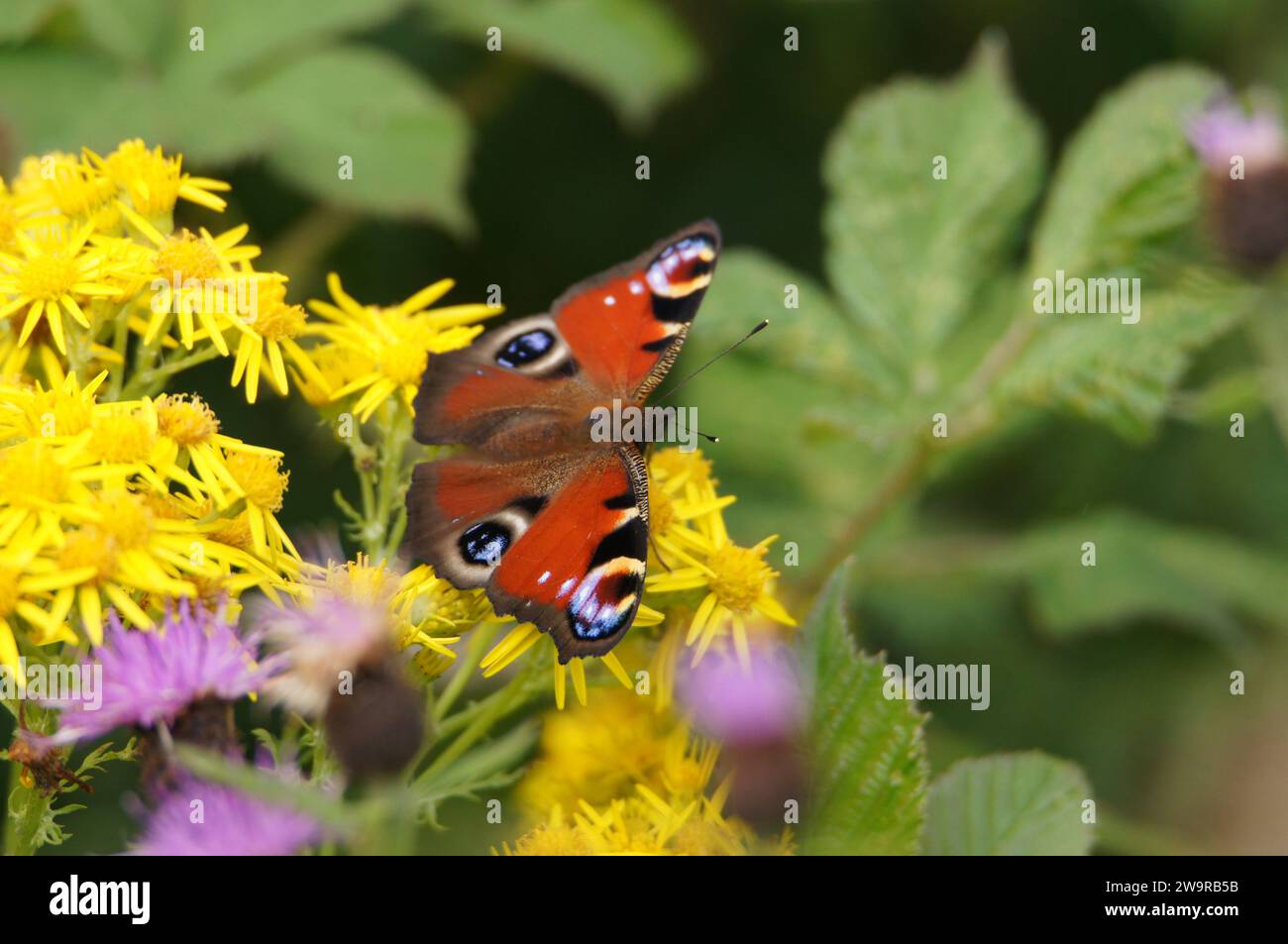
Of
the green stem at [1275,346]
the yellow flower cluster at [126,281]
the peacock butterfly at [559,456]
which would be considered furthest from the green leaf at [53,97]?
the green stem at [1275,346]

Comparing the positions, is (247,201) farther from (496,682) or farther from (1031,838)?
(1031,838)

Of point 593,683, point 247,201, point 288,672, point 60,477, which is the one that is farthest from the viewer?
point 247,201

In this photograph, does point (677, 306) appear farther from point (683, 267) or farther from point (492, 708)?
→ point (492, 708)

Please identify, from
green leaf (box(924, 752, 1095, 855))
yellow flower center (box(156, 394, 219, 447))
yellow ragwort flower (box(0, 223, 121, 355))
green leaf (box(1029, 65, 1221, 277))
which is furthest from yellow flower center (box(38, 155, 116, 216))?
green leaf (box(1029, 65, 1221, 277))

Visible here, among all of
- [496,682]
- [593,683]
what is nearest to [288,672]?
[593,683]

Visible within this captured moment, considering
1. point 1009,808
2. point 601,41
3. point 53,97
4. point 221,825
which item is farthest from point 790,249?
point 221,825

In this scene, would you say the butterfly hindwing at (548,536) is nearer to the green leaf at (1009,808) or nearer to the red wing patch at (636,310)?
the red wing patch at (636,310)
